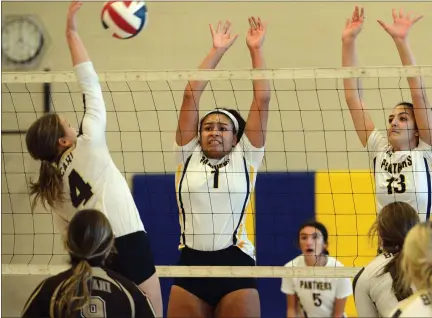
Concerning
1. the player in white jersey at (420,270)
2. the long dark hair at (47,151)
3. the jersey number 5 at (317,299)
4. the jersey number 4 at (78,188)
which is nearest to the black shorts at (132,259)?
the jersey number 4 at (78,188)

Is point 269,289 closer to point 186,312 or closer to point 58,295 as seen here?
point 186,312

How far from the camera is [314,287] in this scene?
698 cm

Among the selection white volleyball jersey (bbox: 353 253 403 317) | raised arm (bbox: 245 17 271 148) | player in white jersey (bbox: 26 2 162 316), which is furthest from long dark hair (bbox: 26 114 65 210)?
white volleyball jersey (bbox: 353 253 403 317)

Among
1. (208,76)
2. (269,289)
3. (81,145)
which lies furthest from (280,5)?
(81,145)

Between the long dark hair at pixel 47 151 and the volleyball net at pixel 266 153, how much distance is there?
3299 millimetres

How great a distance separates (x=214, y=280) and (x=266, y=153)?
364 cm

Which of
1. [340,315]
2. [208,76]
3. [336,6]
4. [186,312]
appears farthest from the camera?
A: [336,6]

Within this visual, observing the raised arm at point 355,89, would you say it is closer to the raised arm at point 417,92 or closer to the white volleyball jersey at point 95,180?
the raised arm at point 417,92

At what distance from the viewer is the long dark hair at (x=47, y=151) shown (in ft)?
13.0

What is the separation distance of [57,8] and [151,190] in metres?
2.37

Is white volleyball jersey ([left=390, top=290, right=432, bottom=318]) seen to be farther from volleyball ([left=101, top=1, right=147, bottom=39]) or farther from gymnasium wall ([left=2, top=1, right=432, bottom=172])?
gymnasium wall ([left=2, top=1, right=432, bottom=172])

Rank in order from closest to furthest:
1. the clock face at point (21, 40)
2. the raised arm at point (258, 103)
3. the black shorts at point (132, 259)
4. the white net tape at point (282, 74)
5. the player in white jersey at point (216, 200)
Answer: the black shorts at point (132, 259) → the player in white jersey at point (216, 200) → the raised arm at point (258, 103) → the white net tape at point (282, 74) → the clock face at point (21, 40)

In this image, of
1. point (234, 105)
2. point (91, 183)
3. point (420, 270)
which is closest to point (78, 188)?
point (91, 183)

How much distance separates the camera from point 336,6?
26.5 ft
